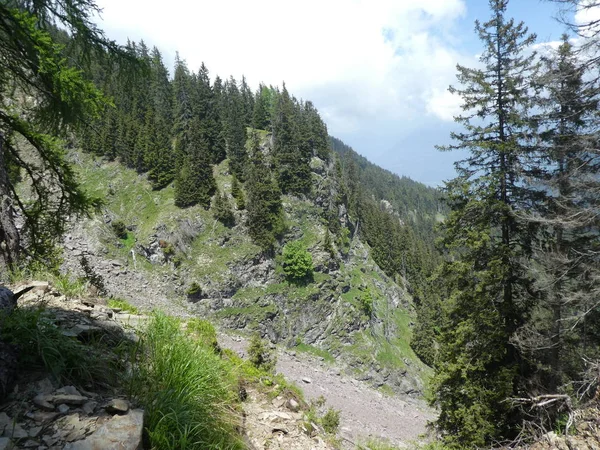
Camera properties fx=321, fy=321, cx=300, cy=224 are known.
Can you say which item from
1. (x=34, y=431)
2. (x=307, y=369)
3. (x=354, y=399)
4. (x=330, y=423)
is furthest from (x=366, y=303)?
(x=34, y=431)

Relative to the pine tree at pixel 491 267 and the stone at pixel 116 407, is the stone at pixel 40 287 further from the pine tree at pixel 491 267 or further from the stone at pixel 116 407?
the pine tree at pixel 491 267

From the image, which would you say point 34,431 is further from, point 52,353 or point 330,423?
point 330,423

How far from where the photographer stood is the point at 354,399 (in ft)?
91.0

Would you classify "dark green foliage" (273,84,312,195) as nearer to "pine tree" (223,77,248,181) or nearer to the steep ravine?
"pine tree" (223,77,248,181)

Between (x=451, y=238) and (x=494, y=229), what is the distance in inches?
57.1

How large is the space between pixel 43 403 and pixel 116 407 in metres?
0.51

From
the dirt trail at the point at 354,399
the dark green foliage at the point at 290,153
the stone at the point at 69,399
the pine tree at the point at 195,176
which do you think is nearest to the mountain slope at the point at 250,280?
the pine tree at the point at 195,176

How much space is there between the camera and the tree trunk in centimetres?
536

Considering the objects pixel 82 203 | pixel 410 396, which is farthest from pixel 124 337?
pixel 410 396

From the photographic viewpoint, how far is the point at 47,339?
9.37ft

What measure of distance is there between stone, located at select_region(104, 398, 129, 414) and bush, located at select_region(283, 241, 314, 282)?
3640cm

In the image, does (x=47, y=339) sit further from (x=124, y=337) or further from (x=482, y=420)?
(x=482, y=420)

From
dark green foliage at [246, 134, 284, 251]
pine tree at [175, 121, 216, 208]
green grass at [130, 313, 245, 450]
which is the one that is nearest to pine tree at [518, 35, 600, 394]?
green grass at [130, 313, 245, 450]

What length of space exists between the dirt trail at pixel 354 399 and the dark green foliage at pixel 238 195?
17.8 meters
